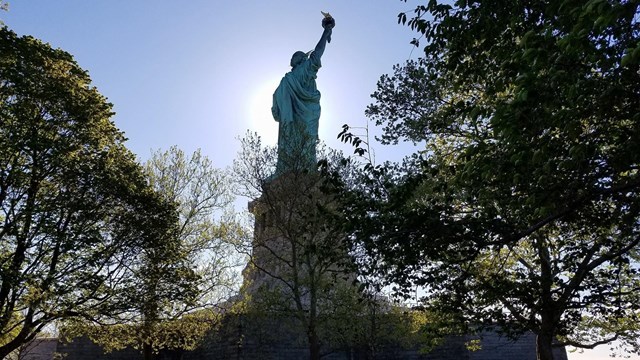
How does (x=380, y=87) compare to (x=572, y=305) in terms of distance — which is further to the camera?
(x=380, y=87)

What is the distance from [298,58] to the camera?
33.1 meters

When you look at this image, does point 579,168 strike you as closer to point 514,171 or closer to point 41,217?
point 514,171

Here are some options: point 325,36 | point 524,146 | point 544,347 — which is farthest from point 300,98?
point 524,146

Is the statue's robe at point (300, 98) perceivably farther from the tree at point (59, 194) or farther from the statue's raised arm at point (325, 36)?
the tree at point (59, 194)

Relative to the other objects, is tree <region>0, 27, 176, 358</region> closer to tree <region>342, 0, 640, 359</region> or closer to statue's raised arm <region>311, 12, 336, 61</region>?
tree <region>342, 0, 640, 359</region>

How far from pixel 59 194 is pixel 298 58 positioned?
22.4 m

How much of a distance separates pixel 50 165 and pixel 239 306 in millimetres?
10032

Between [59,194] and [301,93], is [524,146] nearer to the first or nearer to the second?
[59,194]

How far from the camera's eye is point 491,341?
26.8 meters

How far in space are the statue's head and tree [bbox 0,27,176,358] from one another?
65.4ft

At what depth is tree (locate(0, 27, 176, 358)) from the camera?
482 inches

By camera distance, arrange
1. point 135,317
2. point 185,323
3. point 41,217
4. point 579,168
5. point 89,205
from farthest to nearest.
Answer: point 185,323 → point 135,317 → point 89,205 → point 41,217 → point 579,168

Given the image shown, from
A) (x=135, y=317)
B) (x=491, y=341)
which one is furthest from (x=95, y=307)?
(x=491, y=341)

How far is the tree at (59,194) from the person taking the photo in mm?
12234
